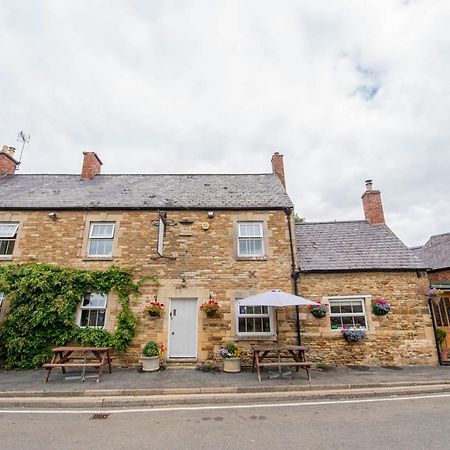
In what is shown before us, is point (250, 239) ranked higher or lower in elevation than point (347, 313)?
higher

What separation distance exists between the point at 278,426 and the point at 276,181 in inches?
440

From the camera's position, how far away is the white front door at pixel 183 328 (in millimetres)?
10344

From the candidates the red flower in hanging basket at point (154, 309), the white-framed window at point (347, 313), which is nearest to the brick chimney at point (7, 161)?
the red flower in hanging basket at point (154, 309)

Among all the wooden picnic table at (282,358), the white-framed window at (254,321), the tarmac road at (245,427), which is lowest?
the tarmac road at (245,427)

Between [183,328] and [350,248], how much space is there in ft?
25.5

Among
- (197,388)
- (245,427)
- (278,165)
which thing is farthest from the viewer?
(278,165)

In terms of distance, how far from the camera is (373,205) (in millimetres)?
13695

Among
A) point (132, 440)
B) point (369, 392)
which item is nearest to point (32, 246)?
point (132, 440)

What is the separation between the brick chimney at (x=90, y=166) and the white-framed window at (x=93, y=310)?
22.2ft

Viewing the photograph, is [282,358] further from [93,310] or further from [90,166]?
[90,166]

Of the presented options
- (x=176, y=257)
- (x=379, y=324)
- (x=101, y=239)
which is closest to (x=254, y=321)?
(x=176, y=257)

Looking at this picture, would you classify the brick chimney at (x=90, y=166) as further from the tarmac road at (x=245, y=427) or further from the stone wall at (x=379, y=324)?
the stone wall at (x=379, y=324)

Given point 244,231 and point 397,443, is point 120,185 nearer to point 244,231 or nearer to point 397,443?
point 244,231

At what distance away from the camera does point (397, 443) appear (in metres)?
4.66
